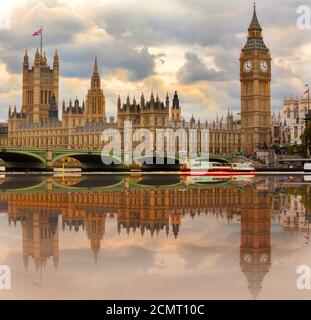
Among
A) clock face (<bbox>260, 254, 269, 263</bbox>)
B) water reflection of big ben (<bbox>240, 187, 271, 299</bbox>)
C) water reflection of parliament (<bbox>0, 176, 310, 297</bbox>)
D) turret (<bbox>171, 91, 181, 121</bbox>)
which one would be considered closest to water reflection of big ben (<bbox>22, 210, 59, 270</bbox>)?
water reflection of parliament (<bbox>0, 176, 310, 297</bbox>)

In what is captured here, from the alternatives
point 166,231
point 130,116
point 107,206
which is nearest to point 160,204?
point 107,206

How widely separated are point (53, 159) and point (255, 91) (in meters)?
50.3

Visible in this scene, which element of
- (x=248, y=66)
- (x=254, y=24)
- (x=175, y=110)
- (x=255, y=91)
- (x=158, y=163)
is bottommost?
(x=158, y=163)

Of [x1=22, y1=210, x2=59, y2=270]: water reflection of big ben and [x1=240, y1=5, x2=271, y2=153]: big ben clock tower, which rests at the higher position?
[x1=240, y1=5, x2=271, y2=153]: big ben clock tower

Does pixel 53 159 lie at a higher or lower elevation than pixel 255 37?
lower

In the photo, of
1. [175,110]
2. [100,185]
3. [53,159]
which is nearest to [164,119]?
[175,110]

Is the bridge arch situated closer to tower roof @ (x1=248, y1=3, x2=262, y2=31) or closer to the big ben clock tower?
the big ben clock tower

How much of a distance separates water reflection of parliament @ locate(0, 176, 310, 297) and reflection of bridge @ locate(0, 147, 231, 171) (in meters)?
46.7

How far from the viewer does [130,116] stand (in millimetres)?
110562

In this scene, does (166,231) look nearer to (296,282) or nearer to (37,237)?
(37,237)

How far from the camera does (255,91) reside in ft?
387

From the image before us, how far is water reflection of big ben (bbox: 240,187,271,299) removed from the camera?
1098cm

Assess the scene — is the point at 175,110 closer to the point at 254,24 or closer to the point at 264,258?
the point at 254,24

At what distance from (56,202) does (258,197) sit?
7693mm
